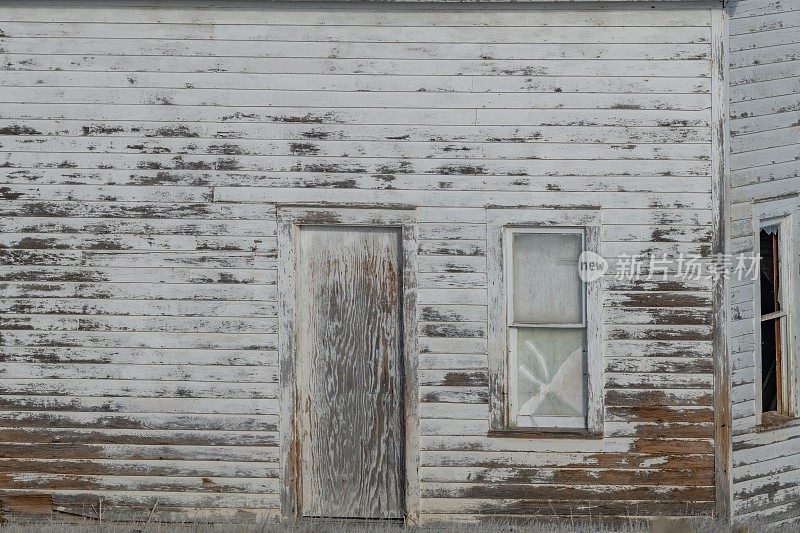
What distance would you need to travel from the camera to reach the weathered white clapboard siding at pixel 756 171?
708 cm

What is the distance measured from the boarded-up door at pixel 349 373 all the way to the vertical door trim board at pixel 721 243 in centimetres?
220

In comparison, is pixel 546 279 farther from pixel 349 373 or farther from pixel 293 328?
pixel 293 328

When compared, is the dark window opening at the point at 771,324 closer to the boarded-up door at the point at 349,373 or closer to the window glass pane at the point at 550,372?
the window glass pane at the point at 550,372

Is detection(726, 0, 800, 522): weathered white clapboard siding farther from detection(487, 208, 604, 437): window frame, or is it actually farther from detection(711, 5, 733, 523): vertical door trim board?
detection(487, 208, 604, 437): window frame

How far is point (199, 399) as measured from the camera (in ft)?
21.8

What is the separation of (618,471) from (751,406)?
4.66ft

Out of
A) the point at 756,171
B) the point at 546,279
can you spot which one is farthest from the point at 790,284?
the point at 546,279

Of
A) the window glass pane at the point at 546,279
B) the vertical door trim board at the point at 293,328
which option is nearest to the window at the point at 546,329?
the window glass pane at the point at 546,279

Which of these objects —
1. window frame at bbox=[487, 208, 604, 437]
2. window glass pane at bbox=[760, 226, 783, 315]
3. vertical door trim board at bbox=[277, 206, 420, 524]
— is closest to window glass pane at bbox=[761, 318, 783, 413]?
window glass pane at bbox=[760, 226, 783, 315]

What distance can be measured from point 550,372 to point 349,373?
1427 mm

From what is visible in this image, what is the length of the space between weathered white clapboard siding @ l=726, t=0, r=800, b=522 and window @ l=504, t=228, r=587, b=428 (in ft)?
4.35

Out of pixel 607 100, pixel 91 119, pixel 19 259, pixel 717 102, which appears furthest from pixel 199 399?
pixel 717 102

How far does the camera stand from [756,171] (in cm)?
718

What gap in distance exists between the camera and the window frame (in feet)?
21.2
